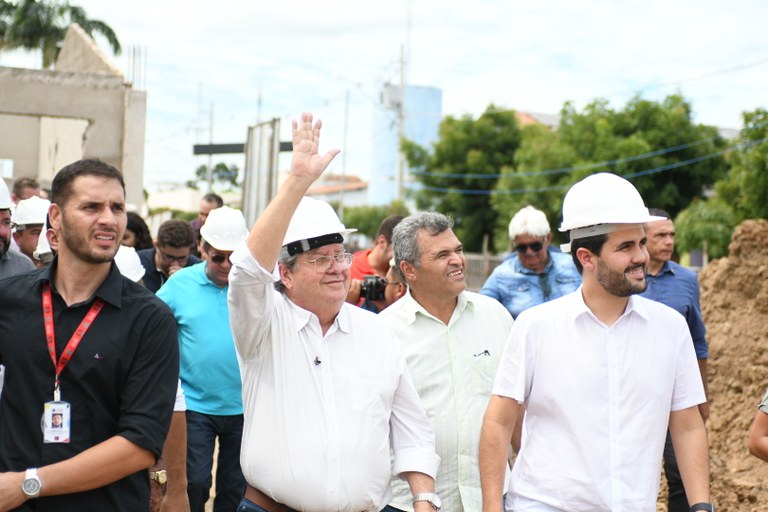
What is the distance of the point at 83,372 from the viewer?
348 centimetres

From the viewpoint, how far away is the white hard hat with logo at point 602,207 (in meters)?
4.23

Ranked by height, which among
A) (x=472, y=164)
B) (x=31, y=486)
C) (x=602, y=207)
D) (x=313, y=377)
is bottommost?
(x=31, y=486)

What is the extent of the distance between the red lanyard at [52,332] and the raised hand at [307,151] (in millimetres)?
897

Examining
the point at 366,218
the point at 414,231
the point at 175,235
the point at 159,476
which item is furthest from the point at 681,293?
the point at 366,218

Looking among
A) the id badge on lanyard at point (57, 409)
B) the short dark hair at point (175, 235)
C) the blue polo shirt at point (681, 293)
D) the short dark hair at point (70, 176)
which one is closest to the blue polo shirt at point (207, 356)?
the short dark hair at point (175, 235)

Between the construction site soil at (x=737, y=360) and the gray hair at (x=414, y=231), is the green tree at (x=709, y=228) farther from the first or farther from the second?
the gray hair at (x=414, y=231)

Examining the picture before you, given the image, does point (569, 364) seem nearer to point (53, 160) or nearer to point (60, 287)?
point (60, 287)

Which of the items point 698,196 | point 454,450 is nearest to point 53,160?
point 454,450

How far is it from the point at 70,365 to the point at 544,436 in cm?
191

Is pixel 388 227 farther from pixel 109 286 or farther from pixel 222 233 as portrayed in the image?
pixel 109 286

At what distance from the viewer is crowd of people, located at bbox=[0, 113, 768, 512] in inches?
139

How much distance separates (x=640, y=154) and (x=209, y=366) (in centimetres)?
3502

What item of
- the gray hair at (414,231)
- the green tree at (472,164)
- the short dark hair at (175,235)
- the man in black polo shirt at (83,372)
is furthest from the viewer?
the green tree at (472,164)

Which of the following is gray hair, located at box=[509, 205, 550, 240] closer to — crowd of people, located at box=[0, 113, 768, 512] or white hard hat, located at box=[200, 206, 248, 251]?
white hard hat, located at box=[200, 206, 248, 251]
